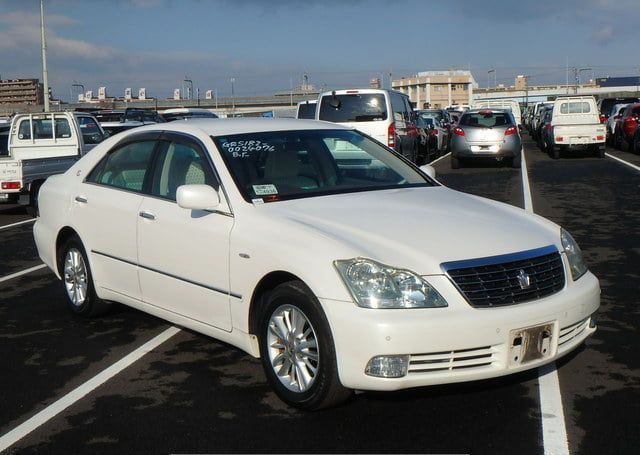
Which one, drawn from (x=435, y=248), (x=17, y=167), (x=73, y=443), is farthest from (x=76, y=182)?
(x=17, y=167)

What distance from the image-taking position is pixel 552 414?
433 cm

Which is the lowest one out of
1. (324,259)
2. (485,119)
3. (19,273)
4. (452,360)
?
(19,273)

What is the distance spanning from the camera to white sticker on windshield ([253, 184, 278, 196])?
16.7 ft

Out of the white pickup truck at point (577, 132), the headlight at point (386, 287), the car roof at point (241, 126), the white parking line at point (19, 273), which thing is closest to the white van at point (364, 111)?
the white parking line at point (19, 273)

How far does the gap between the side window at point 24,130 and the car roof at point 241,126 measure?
444 inches

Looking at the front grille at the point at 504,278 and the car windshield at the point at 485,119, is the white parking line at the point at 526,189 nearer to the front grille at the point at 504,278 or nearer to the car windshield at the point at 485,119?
the car windshield at the point at 485,119

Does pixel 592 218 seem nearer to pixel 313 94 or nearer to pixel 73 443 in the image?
pixel 73 443

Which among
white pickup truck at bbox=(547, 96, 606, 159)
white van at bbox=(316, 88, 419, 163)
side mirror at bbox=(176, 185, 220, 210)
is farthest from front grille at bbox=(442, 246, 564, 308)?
white pickup truck at bbox=(547, 96, 606, 159)

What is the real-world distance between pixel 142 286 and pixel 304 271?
1834mm

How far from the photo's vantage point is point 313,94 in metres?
131

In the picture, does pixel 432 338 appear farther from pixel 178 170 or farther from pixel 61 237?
pixel 61 237

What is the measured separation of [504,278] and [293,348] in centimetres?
115

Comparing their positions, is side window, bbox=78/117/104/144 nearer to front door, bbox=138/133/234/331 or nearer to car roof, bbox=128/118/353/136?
car roof, bbox=128/118/353/136

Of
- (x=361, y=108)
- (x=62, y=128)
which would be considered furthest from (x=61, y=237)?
(x=361, y=108)
